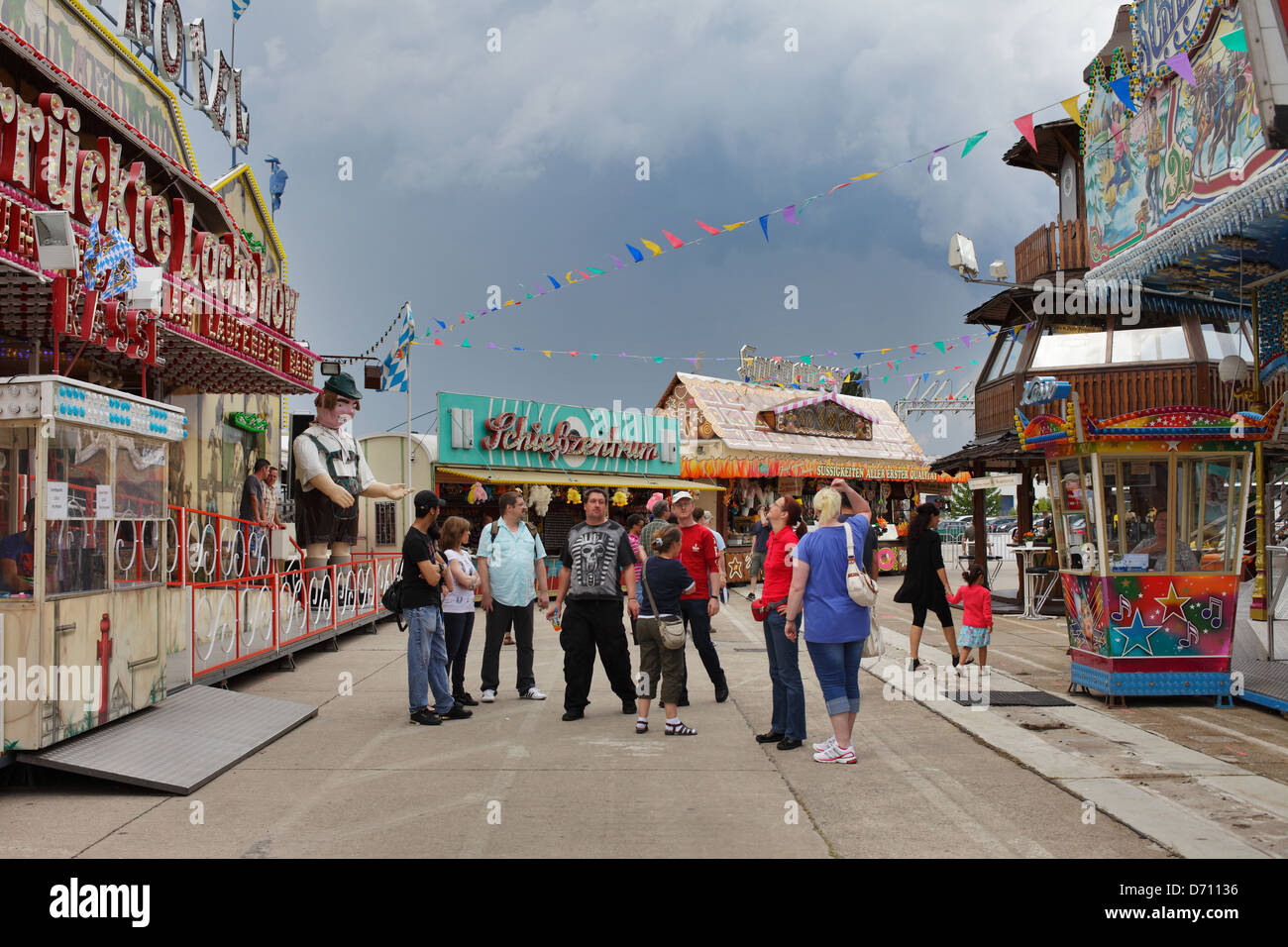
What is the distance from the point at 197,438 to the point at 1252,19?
12854 mm

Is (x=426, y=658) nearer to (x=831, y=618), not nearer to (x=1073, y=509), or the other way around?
(x=831, y=618)

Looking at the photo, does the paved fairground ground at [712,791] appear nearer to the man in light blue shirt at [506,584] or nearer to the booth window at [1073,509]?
the man in light blue shirt at [506,584]

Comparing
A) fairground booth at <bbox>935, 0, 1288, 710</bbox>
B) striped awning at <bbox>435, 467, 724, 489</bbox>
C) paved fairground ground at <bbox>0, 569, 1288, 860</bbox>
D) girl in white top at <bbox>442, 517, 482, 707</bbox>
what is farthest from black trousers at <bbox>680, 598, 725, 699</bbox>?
striped awning at <bbox>435, 467, 724, 489</bbox>

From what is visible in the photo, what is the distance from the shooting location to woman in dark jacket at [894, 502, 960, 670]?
34.1 ft

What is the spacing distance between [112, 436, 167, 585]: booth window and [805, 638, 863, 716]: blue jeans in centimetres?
462

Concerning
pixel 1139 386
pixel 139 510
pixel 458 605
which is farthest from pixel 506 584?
pixel 1139 386

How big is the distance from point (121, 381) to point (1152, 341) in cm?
1687

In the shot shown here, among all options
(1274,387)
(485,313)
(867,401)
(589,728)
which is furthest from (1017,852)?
(867,401)

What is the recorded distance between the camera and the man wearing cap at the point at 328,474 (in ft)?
43.7

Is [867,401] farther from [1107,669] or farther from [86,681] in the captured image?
[86,681]

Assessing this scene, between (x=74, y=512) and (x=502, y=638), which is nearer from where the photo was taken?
(x=74, y=512)

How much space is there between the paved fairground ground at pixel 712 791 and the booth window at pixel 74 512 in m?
1.20

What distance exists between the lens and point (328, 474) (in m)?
13.5

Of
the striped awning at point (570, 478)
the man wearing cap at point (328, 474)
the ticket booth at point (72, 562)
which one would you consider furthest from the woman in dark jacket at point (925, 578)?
the striped awning at point (570, 478)
